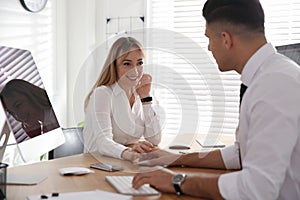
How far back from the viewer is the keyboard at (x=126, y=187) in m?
1.37

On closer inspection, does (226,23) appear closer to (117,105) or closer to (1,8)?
(117,105)

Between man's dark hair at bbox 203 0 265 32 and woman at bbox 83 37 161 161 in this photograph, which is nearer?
man's dark hair at bbox 203 0 265 32

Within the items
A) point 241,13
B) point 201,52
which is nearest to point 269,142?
point 241,13

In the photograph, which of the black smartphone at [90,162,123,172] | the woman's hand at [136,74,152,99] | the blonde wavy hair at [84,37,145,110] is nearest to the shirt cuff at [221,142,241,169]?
the black smartphone at [90,162,123,172]

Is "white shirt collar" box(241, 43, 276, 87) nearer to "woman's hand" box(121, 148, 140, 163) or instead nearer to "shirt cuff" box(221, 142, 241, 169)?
"shirt cuff" box(221, 142, 241, 169)

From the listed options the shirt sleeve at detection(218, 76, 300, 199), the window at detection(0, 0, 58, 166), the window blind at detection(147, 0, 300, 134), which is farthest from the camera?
the window at detection(0, 0, 58, 166)

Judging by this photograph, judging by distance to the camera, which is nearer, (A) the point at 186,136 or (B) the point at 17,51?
(B) the point at 17,51

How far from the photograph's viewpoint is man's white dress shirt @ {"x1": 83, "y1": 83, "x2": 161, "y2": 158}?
83.7 inches

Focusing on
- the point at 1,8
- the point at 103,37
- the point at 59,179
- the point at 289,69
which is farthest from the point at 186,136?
the point at 103,37

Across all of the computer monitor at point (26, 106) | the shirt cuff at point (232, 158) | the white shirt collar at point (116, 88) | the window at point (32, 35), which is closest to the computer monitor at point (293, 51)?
the shirt cuff at point (232, 158)

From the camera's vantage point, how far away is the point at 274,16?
3414mm

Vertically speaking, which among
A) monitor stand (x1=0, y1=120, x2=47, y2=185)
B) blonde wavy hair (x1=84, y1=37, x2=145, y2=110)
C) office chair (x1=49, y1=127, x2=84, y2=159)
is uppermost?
blonde wavy hair (x1=84, y1=37, x2=145, y2=110)

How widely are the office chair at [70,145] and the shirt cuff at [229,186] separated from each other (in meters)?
1.47

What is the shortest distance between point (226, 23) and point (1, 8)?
204 cm
